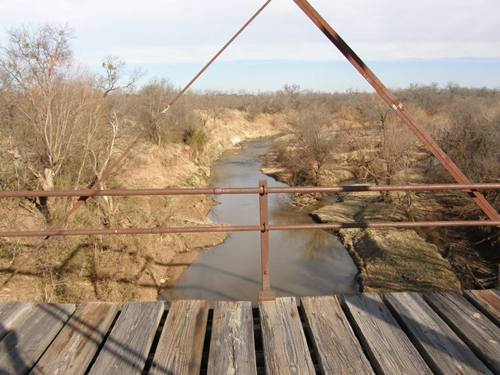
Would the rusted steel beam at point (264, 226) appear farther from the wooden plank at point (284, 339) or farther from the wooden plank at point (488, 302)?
the wooden plank at point (488, 302)

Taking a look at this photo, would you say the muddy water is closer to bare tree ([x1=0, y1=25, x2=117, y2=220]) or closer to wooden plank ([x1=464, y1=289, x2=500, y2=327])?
bare tree ([x1=0, y1=25, x2=117, y2=220])

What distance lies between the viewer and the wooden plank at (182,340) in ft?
7.39

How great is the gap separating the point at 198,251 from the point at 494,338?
16.4 meters

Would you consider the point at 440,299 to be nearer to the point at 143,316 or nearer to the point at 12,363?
the point at 143,316

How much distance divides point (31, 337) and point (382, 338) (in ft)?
7.74

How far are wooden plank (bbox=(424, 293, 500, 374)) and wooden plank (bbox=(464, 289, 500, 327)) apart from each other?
49 mm

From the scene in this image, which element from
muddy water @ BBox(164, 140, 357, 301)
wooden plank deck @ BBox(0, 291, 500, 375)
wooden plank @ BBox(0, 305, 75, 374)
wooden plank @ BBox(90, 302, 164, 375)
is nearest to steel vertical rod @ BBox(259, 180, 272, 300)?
wooden plank deck @ BBox(0, 291, 500, 375)

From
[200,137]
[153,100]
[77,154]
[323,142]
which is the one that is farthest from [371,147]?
[77,154]

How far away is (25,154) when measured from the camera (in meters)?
14.8

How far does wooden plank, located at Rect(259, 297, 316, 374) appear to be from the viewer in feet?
7.42

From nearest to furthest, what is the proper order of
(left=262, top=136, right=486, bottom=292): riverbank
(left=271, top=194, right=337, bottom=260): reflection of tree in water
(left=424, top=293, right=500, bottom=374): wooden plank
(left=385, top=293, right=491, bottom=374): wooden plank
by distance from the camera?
1. (left=385, top=293, right=491, bottom=374): wooden plank
2. (left=424, top=293, right=500, bottom=374): wooden plank
3. (left=262, top=136, right=486, bottom=292): riverbank
4. (left=271, top=194, right=337, bottom=260): reflection of tree in water

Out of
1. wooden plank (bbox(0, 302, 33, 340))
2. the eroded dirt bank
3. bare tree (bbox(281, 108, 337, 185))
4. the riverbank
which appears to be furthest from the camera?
bare tree (bbox(281, 108, 337, 185))

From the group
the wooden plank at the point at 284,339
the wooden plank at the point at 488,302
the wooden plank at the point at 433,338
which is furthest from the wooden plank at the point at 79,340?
the wooden plank at the point at 488,302

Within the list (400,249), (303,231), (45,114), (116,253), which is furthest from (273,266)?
(45,114)
